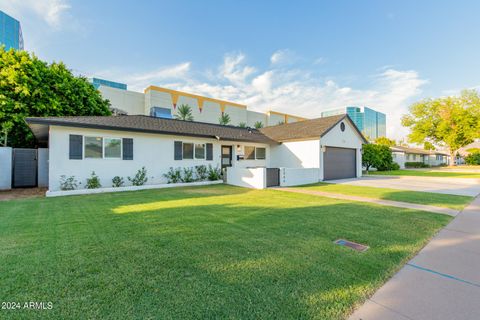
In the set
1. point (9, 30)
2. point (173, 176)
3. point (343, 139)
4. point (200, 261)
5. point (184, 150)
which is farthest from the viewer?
point (9, 30)

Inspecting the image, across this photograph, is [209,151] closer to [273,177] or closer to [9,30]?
[273,177]

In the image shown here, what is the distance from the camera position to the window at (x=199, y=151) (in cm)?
1278

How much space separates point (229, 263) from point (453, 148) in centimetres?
4752

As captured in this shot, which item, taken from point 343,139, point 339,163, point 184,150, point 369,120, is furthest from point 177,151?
point 369,120

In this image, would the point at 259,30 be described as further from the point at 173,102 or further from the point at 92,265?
the point at 173,102

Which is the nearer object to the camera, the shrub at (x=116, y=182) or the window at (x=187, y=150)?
the shrub at (x=116, y=182)

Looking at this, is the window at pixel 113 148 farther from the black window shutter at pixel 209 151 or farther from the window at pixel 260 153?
the window at pixel 260 153

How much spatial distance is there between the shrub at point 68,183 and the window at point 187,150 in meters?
5.22

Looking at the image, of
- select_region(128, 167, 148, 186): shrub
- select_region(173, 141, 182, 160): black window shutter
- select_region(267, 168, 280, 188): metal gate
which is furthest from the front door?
select_region(128, 167, 148, 186): shrub

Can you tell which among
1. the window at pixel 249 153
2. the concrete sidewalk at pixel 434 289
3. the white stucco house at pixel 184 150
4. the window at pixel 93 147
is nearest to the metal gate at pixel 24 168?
the white stucco house at pixel 184 150

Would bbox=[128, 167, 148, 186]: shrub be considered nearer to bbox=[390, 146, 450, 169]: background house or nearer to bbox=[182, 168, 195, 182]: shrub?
bbox=[182, 168, 195, 182]: shrub

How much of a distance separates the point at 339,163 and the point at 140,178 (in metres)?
13.7

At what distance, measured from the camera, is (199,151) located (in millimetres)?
12891

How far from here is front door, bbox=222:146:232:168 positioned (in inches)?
558
